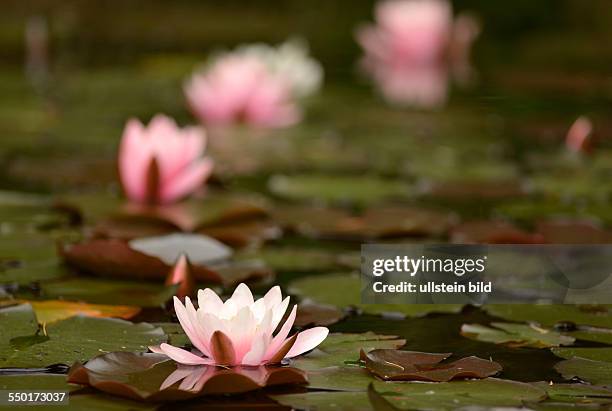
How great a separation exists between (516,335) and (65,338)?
0.52 metres

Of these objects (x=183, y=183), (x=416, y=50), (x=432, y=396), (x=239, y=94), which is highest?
(x=416, y=50)

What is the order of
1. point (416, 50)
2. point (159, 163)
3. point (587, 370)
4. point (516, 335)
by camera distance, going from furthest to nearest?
point (416, 50)
point (159, 163)
point (516, 335)
point (587, 370)

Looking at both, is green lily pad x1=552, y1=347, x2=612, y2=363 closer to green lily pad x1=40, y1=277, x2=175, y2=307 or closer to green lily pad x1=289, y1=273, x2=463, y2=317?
green lily pad x1=289, y1=273, x2=463, y2=317

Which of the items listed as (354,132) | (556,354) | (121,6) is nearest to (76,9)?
(121,6)

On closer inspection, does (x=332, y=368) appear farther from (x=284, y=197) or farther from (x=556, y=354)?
(x=284, y=197)

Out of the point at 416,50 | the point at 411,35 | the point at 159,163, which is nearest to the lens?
the point at 159,163

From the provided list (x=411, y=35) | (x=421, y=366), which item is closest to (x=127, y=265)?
(x=421, y=366)

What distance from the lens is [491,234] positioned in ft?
6.00

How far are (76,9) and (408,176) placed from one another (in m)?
6.43

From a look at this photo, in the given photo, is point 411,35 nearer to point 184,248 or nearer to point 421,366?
point 184,248

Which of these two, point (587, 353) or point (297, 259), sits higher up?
point (297, 259)

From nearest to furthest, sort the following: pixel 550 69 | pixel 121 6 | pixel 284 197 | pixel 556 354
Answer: pixel 556 354 < pixel 284 197 < pixel 550 69 < pixel 121 6

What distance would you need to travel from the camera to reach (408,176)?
2.56 metres

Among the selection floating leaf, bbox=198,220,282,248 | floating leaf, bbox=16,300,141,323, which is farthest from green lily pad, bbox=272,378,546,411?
floating leaf, bbox=198,220,282,248
